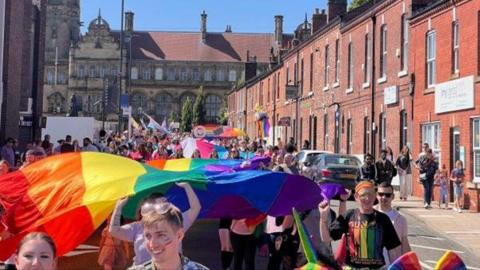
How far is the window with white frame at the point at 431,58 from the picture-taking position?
2464 cm

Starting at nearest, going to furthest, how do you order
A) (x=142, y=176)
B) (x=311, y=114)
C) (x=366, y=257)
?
1. (x=366, y=257)
2. (x=142, y=176)
3. (x=311, y=114)

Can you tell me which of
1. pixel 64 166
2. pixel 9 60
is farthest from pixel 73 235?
pixel 9 60

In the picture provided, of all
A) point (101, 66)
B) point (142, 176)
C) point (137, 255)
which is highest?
point (101, 66)

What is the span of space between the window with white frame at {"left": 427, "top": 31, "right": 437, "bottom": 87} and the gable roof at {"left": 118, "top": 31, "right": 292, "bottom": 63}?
3939 inches

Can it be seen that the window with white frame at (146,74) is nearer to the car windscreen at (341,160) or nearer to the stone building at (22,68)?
the stone building at (22,68)

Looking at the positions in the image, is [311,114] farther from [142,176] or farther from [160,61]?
[160,61]

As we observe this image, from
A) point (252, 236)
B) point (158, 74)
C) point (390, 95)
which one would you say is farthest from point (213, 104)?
point (252, 236)

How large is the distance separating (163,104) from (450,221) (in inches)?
4292

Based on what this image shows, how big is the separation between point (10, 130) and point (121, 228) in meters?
22.8

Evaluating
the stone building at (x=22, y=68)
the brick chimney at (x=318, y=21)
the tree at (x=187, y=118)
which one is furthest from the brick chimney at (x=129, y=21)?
the stone building at (x=22, y=68)

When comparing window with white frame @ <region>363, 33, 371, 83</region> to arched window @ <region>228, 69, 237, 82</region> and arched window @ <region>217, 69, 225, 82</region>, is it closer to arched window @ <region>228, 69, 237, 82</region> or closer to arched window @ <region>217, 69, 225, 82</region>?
arched window @ <region>217, 69, 225, 82</region>

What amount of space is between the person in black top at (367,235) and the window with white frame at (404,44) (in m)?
22.2

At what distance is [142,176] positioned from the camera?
802 cm

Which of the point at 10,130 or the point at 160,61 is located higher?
the point at 160,61
